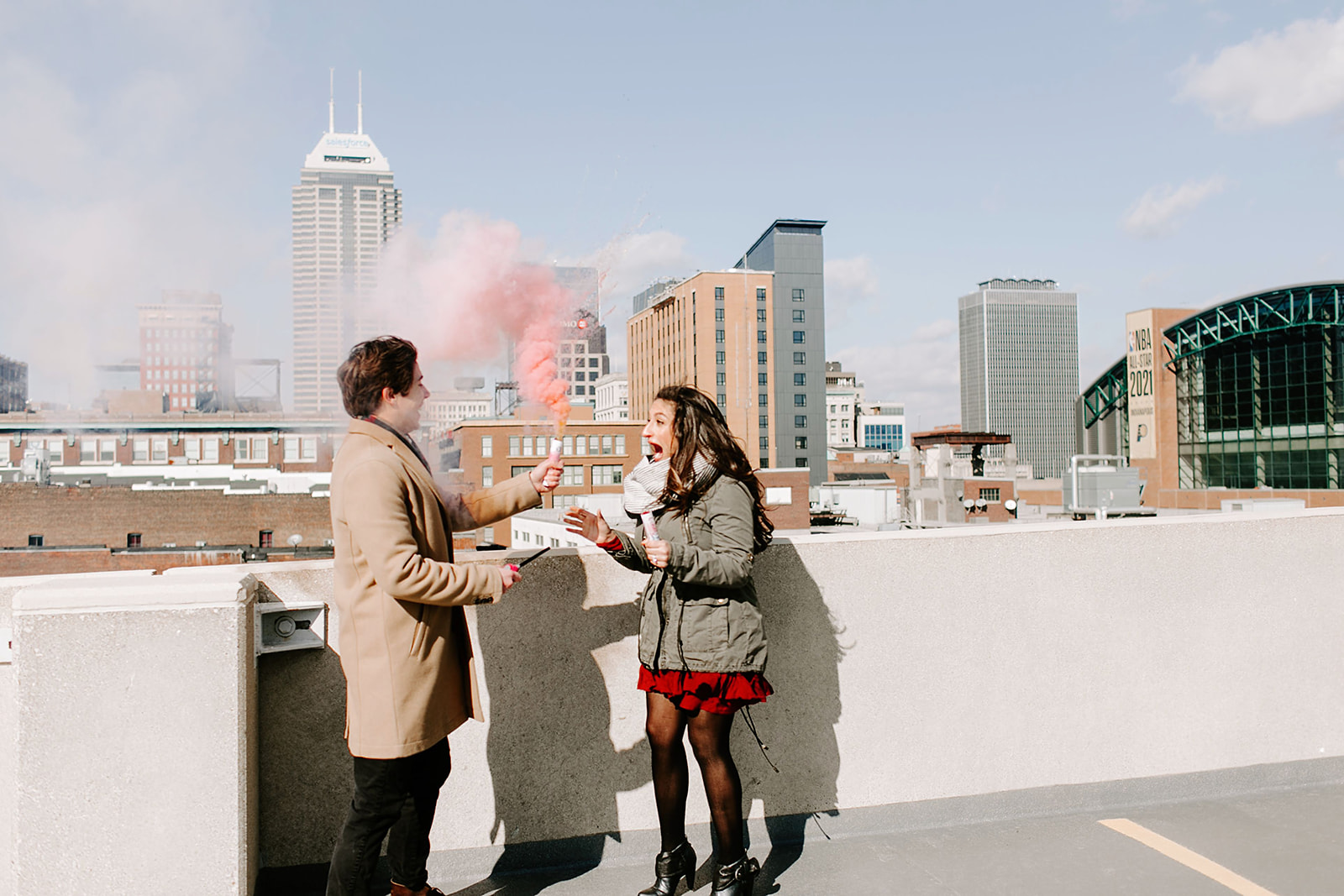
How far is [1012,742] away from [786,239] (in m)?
119

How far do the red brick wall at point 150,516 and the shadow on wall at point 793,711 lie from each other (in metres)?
53.4

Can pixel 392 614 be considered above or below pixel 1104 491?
above

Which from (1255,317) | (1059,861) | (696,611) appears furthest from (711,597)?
(1255,317)

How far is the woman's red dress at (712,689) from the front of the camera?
9.71 ft

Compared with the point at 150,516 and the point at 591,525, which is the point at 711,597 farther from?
the point at 150,516

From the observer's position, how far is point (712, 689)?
117 inches

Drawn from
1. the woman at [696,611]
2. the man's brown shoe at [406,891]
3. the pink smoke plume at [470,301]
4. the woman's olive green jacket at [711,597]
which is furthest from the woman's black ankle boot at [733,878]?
the pink smoke plume at [470,301]

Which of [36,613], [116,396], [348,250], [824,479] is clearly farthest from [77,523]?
[824,479]

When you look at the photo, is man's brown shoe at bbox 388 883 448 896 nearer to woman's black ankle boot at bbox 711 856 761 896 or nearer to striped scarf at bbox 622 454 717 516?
woman's black ankle boot at bbox 711 856 761 896

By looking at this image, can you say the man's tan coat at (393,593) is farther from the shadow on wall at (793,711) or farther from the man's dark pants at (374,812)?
the shadow on wall at (793,711)

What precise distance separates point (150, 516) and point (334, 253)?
125 ft

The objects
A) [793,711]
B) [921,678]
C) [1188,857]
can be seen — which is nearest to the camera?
[1188,857]

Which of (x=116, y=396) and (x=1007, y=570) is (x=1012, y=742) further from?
(x=116, y=396)

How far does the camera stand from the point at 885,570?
3.72 m
